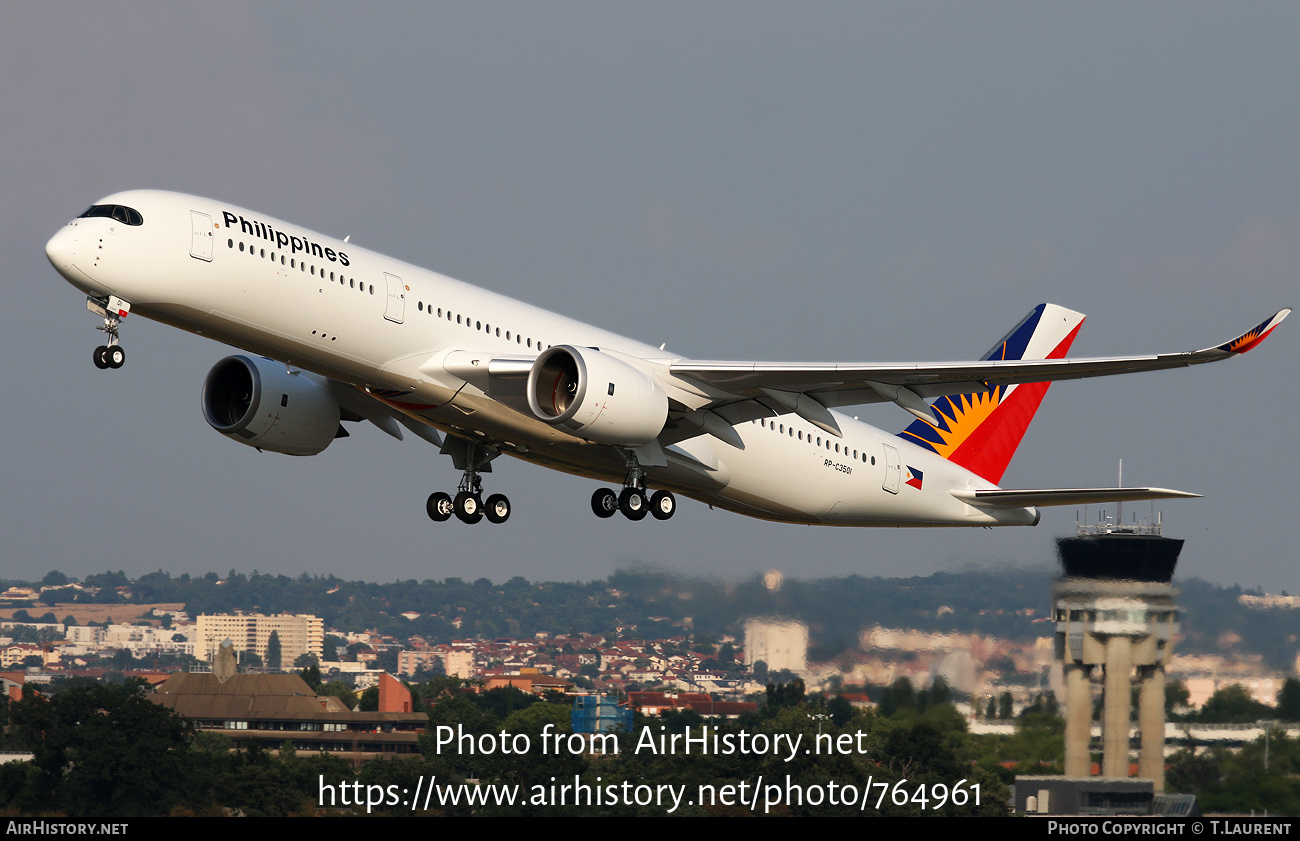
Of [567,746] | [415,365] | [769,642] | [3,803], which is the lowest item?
[3,803]

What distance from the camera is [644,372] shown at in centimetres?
2634

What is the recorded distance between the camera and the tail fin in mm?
32812

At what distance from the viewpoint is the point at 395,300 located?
79.2ft

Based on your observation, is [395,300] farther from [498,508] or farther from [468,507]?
[498,508]

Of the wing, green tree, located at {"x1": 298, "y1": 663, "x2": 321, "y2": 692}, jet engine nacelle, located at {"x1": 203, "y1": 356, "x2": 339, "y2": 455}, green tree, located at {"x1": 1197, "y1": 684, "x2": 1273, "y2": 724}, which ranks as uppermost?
the wing

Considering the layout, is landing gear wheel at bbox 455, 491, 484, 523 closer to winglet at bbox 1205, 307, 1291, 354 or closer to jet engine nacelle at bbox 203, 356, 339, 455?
jet engine nacelle at bbox 203, 356, 339, 455

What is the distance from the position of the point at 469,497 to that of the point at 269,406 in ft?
14.3

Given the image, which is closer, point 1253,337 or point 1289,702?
point 1253,337

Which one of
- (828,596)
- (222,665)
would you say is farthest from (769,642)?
(222,665)

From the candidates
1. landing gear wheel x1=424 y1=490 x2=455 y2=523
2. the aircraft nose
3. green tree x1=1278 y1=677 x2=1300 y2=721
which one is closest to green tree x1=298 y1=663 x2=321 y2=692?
landing gear wheel x1=424 y1=490 x2=455 y2=523

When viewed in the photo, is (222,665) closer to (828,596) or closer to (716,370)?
(828,596)

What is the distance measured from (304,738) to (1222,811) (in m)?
38.3

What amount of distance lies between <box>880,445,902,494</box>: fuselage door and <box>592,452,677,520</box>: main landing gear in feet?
18.2

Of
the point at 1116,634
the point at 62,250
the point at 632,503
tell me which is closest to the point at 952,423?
the point at 1116,634
